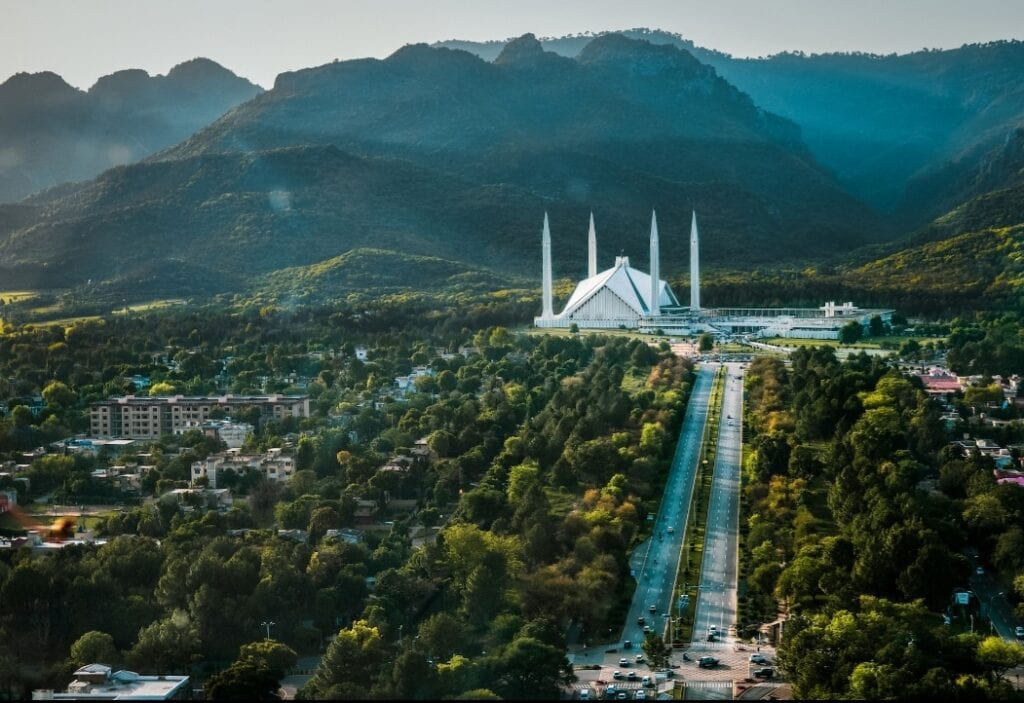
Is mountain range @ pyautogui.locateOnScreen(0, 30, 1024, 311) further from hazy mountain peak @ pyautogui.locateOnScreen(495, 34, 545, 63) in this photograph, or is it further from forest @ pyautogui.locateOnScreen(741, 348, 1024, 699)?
forest @ pyautogui.locateOnScreen(741, 348, 1024, 699)

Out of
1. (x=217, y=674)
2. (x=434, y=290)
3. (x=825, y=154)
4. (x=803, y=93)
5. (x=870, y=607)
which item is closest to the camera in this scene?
(x=217, y=674)

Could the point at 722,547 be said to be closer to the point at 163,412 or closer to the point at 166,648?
the point at 166,648

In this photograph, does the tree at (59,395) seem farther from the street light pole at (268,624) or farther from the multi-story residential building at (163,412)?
the street light pole at (268,624)

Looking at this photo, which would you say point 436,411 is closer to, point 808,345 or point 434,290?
point 808,345

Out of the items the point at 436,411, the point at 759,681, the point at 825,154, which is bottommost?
the point at 759,681

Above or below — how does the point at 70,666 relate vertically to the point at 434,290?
below

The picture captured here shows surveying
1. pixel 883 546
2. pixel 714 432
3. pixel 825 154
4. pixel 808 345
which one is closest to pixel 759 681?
pixel 883 546

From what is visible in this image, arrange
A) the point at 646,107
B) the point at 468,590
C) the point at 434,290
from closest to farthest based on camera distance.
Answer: the point at 468,590, the point at 434,290, the point at 646,107

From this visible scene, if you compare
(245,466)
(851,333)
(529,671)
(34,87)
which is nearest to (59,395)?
(245,466)

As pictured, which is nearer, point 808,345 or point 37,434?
point 37,434
